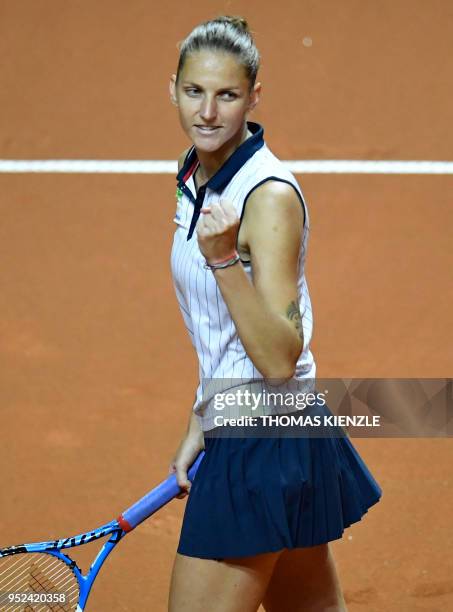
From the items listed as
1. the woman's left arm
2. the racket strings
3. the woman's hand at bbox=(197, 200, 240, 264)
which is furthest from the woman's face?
the racket strings

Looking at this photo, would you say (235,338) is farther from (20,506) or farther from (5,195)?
(5,195)

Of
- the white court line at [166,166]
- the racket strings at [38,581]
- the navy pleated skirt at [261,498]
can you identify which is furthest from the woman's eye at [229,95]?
the white court line at [166,166]

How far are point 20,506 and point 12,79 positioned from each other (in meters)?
3.98

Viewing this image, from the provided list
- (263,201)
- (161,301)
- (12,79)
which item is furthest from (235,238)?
(12,79)

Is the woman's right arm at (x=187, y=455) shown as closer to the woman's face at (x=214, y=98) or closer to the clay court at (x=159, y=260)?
the woman's face at (x=214, y=98)

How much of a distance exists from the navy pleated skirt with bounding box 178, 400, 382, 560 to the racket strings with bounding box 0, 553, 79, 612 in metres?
0.70

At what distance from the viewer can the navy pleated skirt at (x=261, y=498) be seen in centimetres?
324

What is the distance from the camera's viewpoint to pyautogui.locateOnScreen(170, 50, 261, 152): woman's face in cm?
325

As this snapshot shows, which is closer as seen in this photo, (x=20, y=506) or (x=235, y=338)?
(x=235, y=338)

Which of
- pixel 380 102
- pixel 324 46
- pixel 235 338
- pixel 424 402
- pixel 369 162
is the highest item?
pixel 324 46

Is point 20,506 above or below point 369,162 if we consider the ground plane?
below

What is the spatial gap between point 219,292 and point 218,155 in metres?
0.39

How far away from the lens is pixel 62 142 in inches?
317
